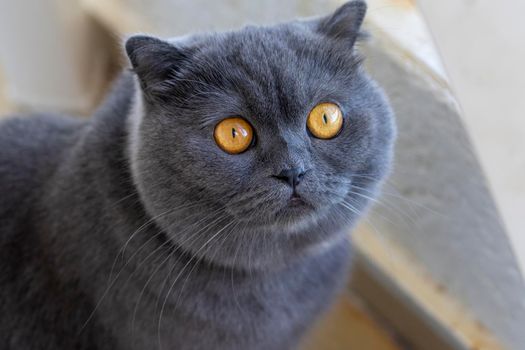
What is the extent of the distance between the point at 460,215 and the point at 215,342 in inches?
19.7

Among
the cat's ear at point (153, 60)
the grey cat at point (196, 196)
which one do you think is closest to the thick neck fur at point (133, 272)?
the grey cat at point (196, 196)

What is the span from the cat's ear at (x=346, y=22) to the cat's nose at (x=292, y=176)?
20 cm

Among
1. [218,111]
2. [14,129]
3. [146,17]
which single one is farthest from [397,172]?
[146,17]

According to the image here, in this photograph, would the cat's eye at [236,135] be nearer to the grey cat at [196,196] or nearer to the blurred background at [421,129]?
the grey cat at [196,196]

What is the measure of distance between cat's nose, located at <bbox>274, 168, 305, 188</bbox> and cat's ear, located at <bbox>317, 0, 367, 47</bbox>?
205 mm

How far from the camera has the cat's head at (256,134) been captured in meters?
0.79

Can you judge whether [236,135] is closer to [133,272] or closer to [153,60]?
[153,60]

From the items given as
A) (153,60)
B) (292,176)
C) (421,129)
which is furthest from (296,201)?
(421,129)

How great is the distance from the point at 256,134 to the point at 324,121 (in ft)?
0.27

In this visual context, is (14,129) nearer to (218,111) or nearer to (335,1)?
(218,111)

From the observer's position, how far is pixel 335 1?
1.20m

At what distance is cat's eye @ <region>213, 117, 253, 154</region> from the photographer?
80 centimetres

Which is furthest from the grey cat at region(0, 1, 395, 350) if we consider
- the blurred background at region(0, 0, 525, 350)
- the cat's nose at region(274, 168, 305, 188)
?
the blurred background at region(0, 0, 525, 350)

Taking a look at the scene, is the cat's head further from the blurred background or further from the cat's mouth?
the blurred background
